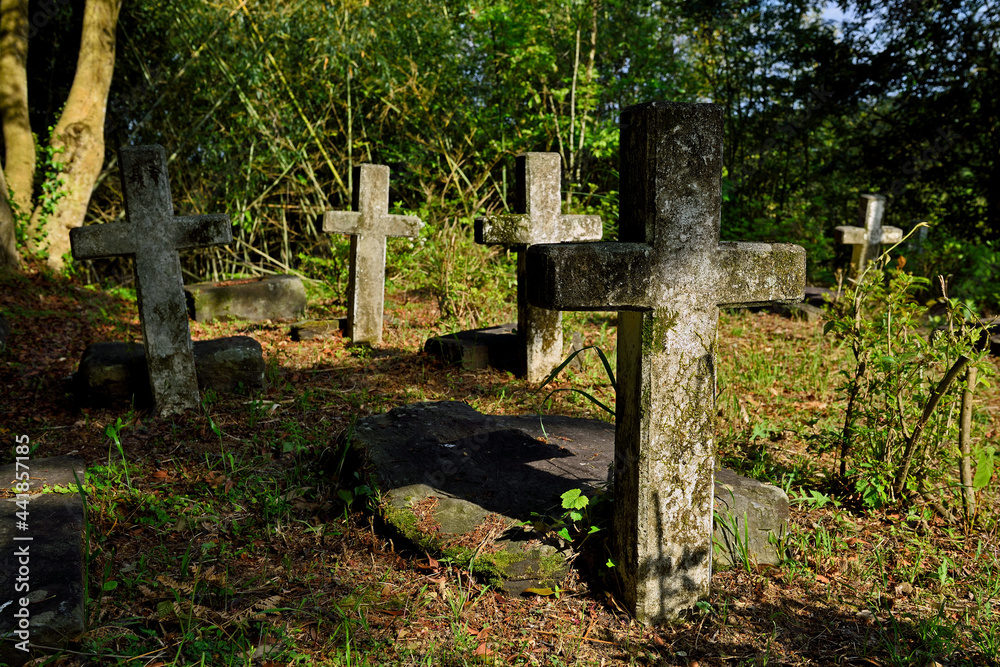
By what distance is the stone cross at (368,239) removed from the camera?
6.41m

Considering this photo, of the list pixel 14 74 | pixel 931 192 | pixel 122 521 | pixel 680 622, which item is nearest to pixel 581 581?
pixel 680 622

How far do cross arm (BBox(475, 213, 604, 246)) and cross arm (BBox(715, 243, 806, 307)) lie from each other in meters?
2.87

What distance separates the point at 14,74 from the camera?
8195mm

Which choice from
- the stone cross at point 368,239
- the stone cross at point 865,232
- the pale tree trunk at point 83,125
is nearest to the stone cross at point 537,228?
the stone cross at point 368,239

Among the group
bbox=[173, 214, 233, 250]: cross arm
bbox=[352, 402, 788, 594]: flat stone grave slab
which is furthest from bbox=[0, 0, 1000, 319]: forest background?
bbox=[352, 402, 788, 594]: flat stone grave slab

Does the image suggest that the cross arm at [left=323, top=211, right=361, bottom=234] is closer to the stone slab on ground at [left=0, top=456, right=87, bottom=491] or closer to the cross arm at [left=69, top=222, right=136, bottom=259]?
the cross arm at [left=69, top=222, right=136, bottom=259]

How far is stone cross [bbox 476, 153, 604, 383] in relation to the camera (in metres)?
5.21

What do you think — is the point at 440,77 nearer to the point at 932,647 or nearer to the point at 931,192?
the point at 931,192

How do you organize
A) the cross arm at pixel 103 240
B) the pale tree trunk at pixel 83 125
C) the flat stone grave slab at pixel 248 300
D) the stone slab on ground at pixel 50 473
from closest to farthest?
the stone slab on ground at pixel 50 473, the cross arm at pixel 103 240, the flat stone grave slab at pixel 248 300, the pale tree trunk at pixel 83 125

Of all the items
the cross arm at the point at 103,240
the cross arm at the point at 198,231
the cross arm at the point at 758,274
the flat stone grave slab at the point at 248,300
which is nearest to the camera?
the cross arm at the point at 758,274

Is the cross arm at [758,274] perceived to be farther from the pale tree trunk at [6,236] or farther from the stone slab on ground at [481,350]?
the pale tree trunk at [6,236]

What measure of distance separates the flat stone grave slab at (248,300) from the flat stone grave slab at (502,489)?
462 cm

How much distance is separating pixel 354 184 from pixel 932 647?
231 inches

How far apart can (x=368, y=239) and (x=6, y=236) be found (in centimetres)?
448
